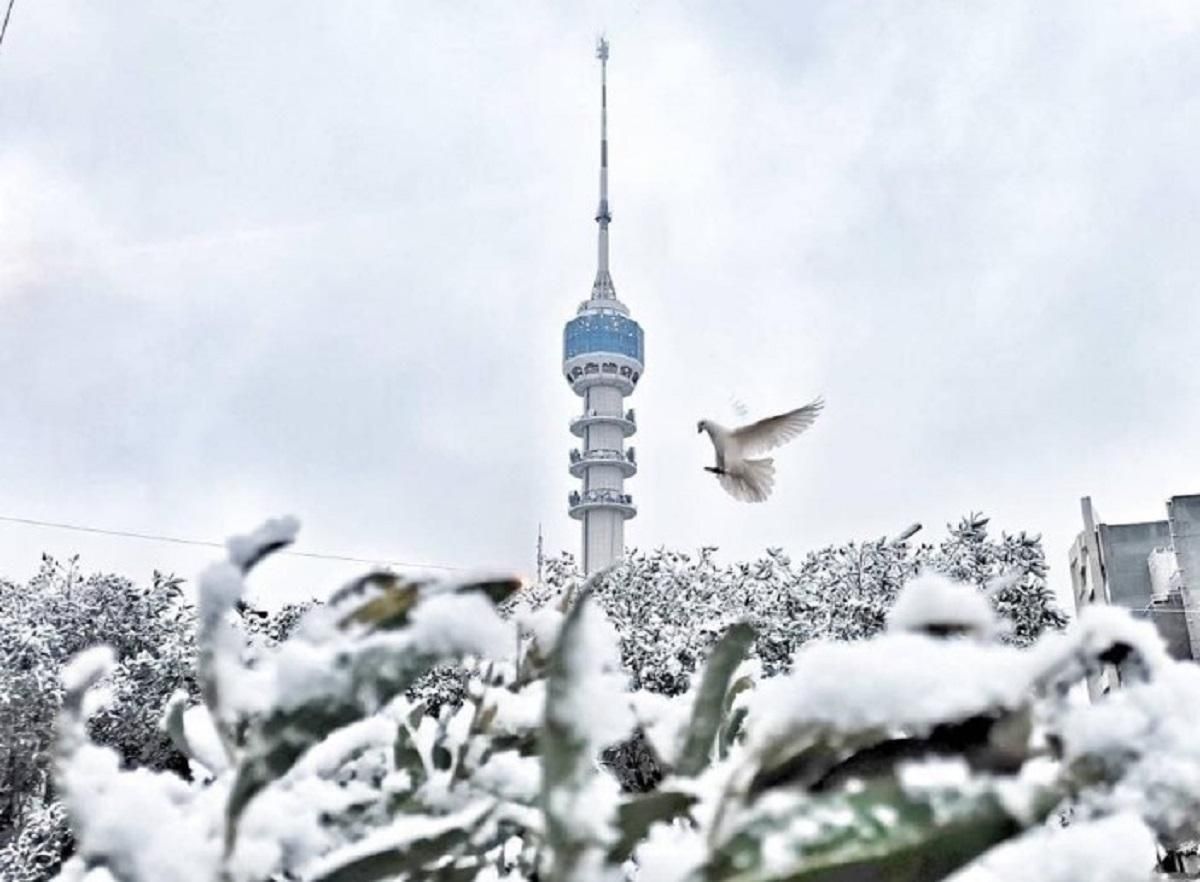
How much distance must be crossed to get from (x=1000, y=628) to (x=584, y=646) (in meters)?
0.20

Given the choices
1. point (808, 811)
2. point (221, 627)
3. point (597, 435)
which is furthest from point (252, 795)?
point (597, 435)

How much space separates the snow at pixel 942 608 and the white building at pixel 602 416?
Answer: 61.1 m

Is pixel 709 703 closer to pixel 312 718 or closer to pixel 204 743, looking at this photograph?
pixel 312 718

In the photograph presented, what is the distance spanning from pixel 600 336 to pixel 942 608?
6305 cm

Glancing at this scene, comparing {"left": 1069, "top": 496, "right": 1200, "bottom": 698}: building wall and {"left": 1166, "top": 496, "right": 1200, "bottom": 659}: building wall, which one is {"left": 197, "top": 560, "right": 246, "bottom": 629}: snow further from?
{"left": 1166, "top": 496, "right": 1200, "bottom": 659}: building wall

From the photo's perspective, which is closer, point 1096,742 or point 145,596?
point 1096,742

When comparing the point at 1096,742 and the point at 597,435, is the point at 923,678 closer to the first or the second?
the point at 1096,742

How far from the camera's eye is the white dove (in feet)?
7.41

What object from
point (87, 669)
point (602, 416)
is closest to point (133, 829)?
point (87, 669)

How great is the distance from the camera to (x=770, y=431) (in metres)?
2.29

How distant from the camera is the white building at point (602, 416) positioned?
6256 centimetres

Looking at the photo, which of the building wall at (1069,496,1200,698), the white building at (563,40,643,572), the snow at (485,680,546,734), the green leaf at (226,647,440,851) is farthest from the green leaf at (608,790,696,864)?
the white building at (563,40,643,572)

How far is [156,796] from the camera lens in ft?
1.93

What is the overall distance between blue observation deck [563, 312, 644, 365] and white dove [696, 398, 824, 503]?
61.2 m
